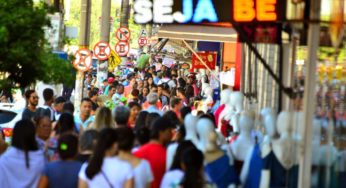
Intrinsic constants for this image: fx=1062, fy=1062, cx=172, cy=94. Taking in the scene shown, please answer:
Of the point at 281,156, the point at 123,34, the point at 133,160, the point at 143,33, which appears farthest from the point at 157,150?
the point at 143,33

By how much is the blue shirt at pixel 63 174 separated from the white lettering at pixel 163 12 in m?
2.60

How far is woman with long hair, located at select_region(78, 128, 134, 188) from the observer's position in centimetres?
916

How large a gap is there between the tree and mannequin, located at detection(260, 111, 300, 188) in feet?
10.4

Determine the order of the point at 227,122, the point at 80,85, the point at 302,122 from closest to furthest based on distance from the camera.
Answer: the point at 302,122, the point at 227,122, the point at 80,85

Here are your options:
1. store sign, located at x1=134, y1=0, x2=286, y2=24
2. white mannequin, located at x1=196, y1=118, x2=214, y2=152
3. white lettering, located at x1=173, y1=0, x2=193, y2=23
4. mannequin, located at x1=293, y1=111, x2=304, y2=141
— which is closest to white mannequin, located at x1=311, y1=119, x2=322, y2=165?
mannequin, located at x1=293, y1=111, x2=304, y2=141

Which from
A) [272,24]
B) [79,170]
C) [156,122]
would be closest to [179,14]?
[272,24]

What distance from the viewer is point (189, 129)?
35.9 feet

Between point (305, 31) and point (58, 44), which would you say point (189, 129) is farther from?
point (58, 44)

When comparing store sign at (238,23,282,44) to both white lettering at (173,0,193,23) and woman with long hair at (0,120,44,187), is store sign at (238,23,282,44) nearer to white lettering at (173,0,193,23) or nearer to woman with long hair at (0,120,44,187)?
white lettering at (173,0,193,23)

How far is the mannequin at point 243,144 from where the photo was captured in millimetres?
10883

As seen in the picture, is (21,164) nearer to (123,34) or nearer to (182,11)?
Result: (182,11)

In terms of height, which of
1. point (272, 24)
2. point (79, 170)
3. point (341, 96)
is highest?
point (272, 24)

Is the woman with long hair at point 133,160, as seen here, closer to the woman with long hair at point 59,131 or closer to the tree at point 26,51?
the woman with long hair at point 59,131

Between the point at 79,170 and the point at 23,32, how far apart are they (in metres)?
3.32
